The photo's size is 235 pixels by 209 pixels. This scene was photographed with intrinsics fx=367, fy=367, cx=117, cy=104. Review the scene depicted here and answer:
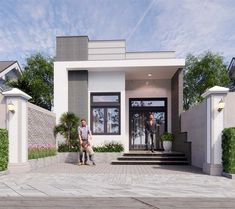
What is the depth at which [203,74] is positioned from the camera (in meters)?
27.2

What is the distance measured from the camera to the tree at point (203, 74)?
2650 centimetres

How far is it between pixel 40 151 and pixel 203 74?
16934 millimetres

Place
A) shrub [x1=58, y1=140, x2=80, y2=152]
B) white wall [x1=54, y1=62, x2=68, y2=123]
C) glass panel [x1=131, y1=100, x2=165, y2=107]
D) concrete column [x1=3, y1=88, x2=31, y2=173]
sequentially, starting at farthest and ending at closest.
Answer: glass panel [x1=131, y1=100, x2=165, y2=107] → white wall [x1=54, y1=62, x2=68, y2=123] → shrub [x1=58, y1=140, x2=80, y2=152] → concrete column [x1=3, y1=88, x2=31, y2=173]

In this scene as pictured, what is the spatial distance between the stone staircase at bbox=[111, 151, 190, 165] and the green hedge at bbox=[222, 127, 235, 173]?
4.62 m

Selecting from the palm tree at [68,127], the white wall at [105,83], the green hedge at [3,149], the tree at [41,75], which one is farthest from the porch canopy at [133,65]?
the tree at [41,75]

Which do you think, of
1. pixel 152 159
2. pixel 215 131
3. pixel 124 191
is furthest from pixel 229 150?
pixel 152 159

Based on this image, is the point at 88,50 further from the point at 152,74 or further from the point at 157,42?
the point at 157,42

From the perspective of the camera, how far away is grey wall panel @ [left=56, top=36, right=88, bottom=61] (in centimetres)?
1789

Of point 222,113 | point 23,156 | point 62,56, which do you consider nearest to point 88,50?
point 62,56

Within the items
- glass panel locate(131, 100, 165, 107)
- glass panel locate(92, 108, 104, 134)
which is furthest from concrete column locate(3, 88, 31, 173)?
glass panel locate(131, 100, 165, 107)

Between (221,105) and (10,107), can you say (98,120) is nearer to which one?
(10,107)

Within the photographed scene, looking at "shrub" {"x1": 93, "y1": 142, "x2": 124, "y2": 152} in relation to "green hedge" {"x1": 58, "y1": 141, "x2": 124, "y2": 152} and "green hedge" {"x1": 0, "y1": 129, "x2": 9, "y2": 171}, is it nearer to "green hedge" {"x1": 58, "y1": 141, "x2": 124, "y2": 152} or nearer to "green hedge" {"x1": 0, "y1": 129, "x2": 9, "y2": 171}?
"green hedge" {"x1": 58, "y1": 141, "x2": 124, "y2": 152}

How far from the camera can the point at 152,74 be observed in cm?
1866

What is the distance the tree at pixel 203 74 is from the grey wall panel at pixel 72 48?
11.5m
